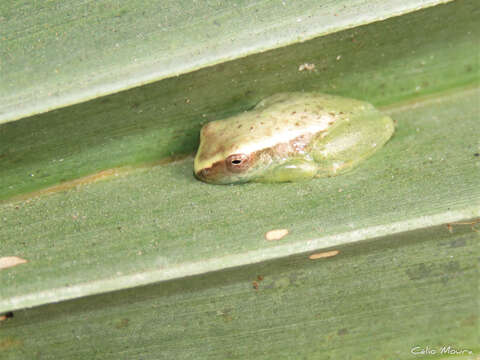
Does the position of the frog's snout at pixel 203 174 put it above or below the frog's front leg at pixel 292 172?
above

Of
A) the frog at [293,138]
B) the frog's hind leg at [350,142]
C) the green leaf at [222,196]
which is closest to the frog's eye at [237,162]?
the frog at [293,138]

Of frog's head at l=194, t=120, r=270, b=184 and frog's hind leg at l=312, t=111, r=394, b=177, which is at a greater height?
frog's head at l=194, t=120, r=270, b=184

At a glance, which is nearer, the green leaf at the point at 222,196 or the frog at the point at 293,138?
the green leaf at the point at 222,196

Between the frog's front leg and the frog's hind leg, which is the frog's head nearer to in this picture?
the frog's front leg

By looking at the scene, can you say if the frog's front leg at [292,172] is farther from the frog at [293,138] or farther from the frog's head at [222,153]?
the frog's head at [222,153]

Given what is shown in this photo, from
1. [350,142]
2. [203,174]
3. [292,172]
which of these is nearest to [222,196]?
[203,174]

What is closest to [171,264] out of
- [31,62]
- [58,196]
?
[58,196]

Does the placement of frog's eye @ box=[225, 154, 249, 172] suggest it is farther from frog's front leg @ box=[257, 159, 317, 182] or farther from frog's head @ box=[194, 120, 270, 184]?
frog's front leg @ box=[257, 159, 317, 182]

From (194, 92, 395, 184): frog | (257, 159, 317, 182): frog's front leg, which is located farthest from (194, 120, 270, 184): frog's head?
(257, 159, 317, 182): frog's front leg

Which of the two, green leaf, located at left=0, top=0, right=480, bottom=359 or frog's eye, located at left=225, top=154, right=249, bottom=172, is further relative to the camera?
frog's eye, located at left=225, top=154, right=249, bottom=172
